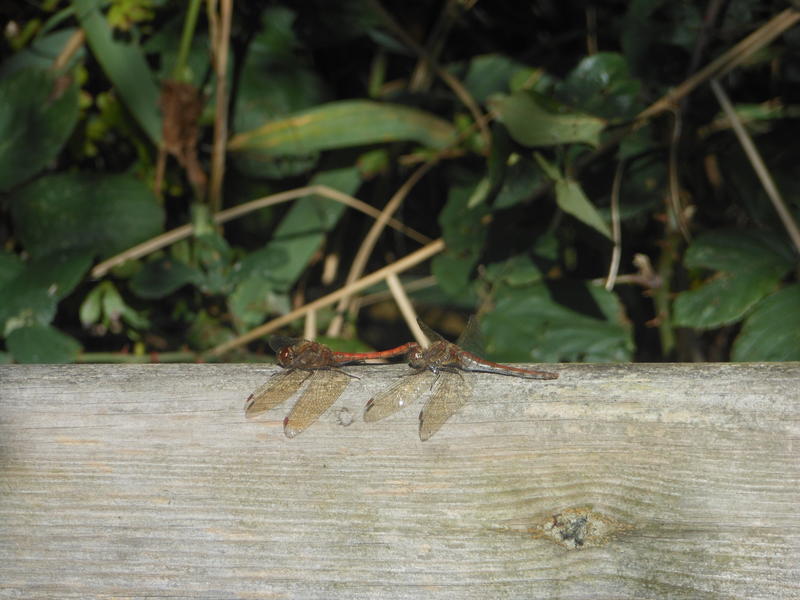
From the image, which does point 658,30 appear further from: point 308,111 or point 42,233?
point 42,233

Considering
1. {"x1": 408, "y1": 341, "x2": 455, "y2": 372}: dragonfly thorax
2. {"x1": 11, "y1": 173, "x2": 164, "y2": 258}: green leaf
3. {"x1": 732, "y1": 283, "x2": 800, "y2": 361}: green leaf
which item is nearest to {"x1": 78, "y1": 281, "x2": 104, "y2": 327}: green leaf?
{"x1": 11, "y1": 173, "x2": 164, "y2": 258}: green leaf

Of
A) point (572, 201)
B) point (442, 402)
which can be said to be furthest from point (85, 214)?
point (442, 402)

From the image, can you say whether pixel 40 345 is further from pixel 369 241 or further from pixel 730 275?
pixel 730 275

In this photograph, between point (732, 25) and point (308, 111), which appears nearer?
point (732, 25)

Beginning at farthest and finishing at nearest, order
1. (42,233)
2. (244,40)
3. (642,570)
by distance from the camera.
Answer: (244,40)
(42,233)
(642,570)

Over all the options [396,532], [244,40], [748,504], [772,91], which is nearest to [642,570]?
[748,504]
